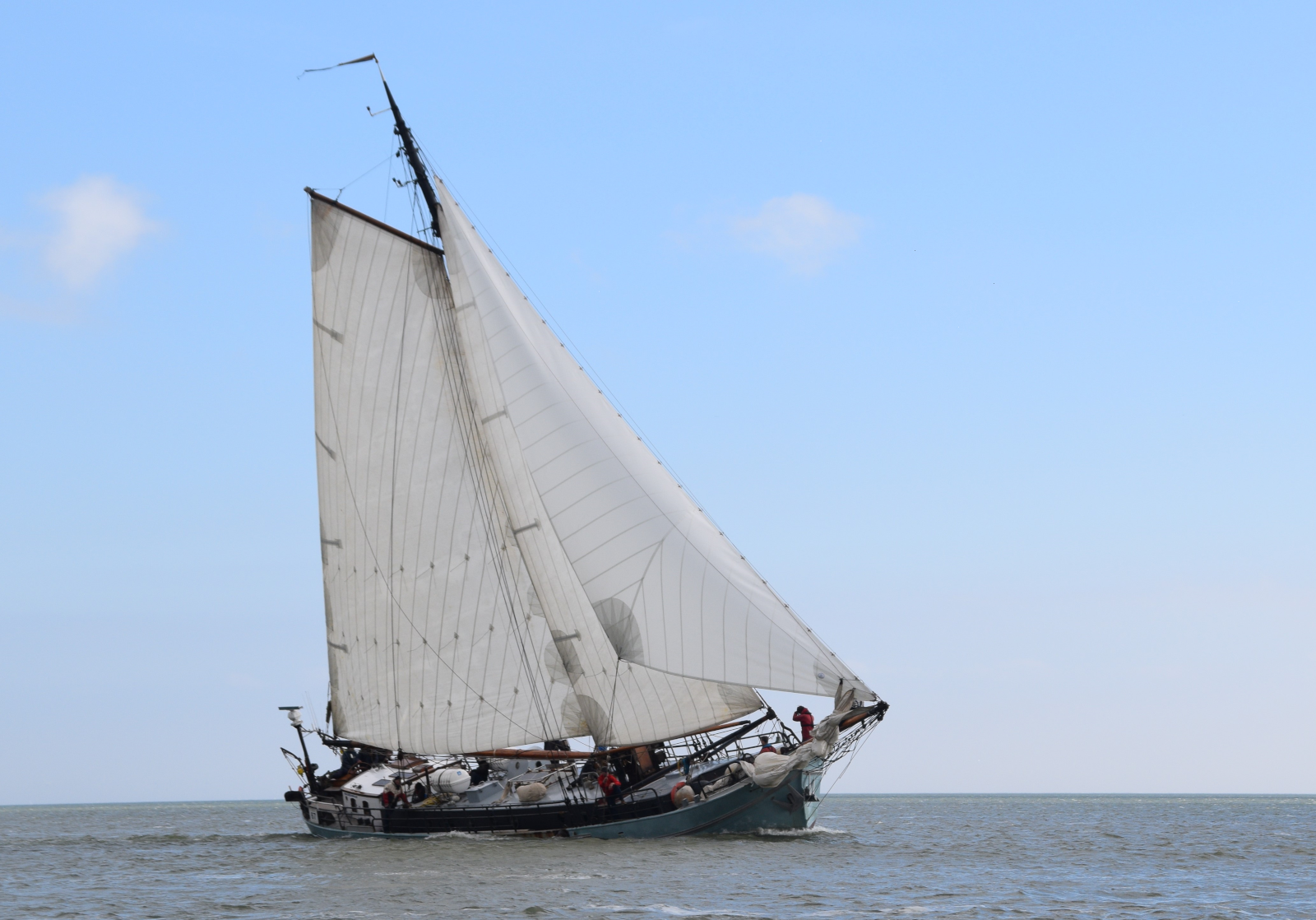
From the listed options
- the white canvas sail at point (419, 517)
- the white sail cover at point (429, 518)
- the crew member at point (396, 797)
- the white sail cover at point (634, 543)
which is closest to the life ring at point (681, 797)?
the white sail cover at point (634, 543)

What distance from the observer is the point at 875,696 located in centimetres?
3681

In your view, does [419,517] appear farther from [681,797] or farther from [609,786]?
[681,797]

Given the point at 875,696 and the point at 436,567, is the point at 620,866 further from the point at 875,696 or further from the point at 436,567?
the point at 436,567

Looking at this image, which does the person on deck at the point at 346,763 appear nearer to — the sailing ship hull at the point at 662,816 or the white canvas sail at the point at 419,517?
the white canvas sail at the point at 419,517

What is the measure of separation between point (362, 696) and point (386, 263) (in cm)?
1430

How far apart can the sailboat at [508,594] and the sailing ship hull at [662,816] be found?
0.07m

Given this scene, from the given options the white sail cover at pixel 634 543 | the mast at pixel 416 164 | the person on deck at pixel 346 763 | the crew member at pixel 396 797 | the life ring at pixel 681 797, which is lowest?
the life ring at pixel 681 797

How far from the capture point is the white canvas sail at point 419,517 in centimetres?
4197

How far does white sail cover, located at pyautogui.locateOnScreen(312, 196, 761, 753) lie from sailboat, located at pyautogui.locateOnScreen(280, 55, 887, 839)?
0.07 meters

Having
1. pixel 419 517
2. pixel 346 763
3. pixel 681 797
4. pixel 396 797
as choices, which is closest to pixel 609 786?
pixel 681 797

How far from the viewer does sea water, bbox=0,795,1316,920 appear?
94.0 ft

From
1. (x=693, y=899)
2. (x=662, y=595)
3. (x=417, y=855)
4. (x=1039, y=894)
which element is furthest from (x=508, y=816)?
(x=1039, y=894)

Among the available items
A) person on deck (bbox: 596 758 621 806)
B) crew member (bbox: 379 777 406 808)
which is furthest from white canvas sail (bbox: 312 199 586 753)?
person on deck (bbox: 596 758 621 806)

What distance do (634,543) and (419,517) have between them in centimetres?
969
